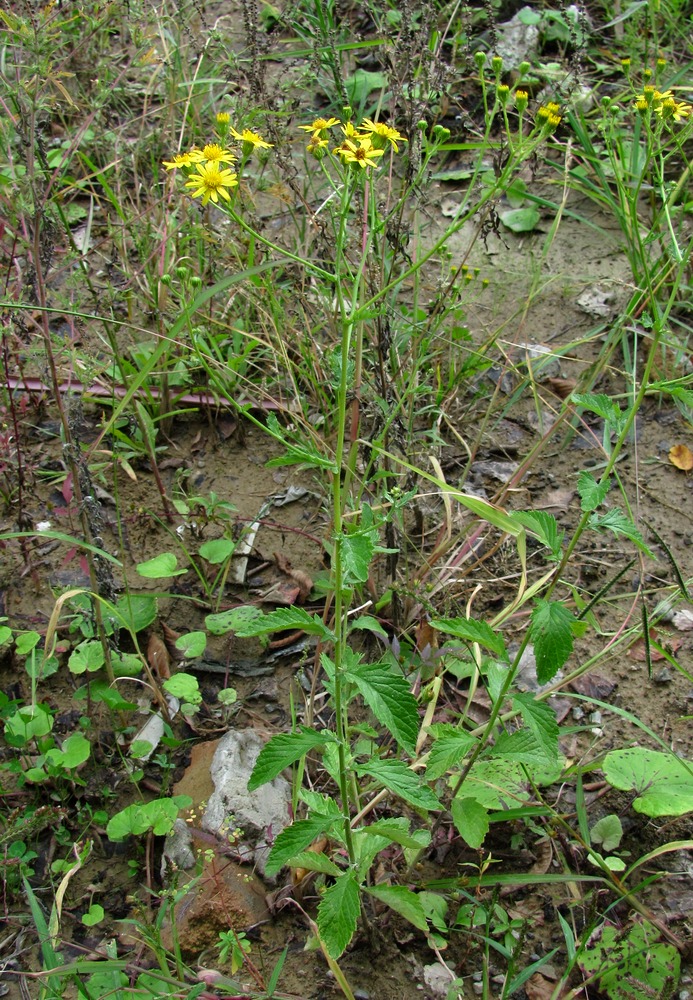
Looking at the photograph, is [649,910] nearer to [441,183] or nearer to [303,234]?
[303,234]

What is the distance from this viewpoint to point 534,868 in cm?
173

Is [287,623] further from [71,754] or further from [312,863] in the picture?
[71,754]

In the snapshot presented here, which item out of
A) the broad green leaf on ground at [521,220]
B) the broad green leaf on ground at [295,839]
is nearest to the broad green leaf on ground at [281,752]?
the broad green leaf on ground at [295,839]

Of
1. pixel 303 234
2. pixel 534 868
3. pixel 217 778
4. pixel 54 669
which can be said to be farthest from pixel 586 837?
pixel 303 234

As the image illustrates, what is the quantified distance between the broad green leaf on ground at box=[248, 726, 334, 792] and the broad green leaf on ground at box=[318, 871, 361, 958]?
24 centimetres

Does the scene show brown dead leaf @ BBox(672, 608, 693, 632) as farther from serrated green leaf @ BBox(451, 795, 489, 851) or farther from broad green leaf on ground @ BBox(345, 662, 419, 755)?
broad green leaf on ground @ BBox(345, 662, 419, 755)

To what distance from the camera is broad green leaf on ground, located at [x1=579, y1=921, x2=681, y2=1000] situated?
152cm

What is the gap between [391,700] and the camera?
1.30 meters

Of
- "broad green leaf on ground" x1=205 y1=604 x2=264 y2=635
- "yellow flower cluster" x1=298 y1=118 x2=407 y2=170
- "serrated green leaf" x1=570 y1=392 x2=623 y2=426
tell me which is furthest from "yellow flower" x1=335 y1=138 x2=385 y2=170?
"broad green leaf on ground" x1=205 y1=604 x2=264 y2=635

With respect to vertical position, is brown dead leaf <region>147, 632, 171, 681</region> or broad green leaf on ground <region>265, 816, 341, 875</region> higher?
broad green leaf on ground <region>265, 816, 341, 875</region>

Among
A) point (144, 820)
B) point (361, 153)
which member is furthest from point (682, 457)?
point (144, 820)

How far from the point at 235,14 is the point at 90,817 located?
3.51 metres

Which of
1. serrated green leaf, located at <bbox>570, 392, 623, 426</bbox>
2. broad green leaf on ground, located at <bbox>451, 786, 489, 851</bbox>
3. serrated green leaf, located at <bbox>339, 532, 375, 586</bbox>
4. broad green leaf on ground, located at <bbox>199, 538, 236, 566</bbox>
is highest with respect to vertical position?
serrated green leaf, located at <bbox>570, 392, 623, 426</bbox>

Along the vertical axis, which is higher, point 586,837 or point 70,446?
point 70,446
